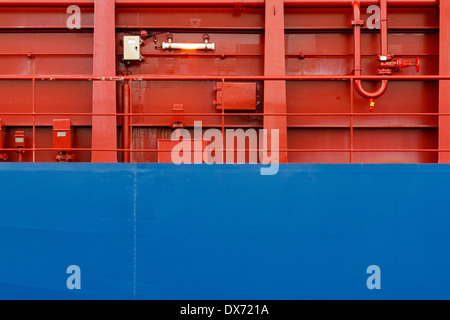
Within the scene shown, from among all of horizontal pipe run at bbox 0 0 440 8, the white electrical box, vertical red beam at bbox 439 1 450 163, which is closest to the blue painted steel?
vertical red beam at bbox 439 1 450 163

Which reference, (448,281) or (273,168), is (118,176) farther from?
(448,281)

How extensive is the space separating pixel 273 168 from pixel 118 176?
5.32 ft

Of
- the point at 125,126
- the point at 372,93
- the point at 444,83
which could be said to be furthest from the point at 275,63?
the point at 444,83

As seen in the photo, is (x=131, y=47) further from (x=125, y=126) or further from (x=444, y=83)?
(x=444, y=83)

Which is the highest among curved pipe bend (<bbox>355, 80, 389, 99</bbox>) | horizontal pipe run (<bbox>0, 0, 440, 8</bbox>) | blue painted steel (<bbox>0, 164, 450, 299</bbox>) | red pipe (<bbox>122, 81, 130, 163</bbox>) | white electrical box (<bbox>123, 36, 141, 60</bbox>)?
horizontal pipe run (<bbox>0, 0, 440, 8</bbox>)

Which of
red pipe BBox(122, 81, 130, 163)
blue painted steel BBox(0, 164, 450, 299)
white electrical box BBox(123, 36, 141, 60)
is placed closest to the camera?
blue painted steel BBox(0, 164, 450, 299)

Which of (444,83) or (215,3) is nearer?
(444,83)

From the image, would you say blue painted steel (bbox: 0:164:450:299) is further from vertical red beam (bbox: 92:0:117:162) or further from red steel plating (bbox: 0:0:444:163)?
red steel plating (bbox: 0:0:444:163)

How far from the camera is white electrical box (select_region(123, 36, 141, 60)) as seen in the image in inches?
256

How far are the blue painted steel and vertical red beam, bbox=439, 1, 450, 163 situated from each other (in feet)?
6.09

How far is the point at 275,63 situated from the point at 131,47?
6.81ft

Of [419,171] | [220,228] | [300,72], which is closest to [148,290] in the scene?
[220,228]

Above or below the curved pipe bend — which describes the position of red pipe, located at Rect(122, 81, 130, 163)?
below

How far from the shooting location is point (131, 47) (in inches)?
A: 257
